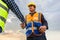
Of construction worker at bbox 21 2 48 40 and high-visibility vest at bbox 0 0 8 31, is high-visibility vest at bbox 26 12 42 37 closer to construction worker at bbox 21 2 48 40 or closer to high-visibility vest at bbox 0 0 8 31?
construction worker at bbox 21 2 48 40

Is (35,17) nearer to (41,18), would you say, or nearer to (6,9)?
(41,18)

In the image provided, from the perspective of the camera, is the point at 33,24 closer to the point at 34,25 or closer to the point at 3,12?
the point at 34,25

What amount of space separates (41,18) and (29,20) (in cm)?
44

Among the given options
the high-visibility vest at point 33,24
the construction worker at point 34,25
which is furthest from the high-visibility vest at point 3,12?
the high-visibility vest at point 33,24

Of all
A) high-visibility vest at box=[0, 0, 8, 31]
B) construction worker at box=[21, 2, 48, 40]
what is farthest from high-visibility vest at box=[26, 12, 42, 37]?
high-visibility vest at box=[0, 0, 8, 31]

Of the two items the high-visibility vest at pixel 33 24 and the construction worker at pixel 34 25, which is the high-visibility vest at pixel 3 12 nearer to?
the construction worker at pixel 34 25

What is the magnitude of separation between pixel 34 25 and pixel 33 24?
2.1 inches

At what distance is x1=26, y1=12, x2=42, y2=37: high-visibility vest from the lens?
6.50 metres

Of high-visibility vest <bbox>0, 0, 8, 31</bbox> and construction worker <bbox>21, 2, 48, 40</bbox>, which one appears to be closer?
high-visibility vest <bbox>0, 0, 8, 31</bbox>

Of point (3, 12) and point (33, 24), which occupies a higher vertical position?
point (3, 12)

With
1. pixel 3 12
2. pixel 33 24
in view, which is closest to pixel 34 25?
pixel 33 24

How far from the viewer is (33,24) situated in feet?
21.5

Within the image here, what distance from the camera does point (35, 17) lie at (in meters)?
6.69

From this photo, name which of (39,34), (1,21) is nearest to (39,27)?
A: (39,34)
